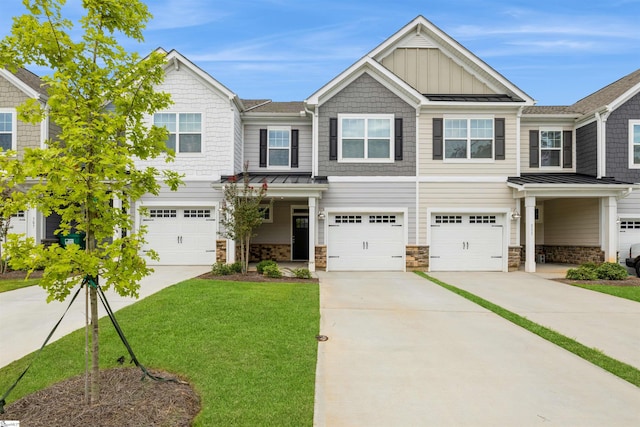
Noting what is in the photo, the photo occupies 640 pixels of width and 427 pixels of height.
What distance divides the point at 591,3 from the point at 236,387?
582 inches

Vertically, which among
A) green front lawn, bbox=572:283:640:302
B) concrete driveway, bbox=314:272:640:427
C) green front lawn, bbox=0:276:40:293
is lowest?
green front lawn, bbox=572:283:640:302

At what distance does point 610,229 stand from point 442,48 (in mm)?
8856

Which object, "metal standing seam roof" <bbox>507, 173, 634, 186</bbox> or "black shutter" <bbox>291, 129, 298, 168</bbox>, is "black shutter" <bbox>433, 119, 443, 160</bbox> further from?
"black shutter" <bbox>291, 129, 298, 168</bbox>

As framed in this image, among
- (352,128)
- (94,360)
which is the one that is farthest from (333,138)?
(94,360)

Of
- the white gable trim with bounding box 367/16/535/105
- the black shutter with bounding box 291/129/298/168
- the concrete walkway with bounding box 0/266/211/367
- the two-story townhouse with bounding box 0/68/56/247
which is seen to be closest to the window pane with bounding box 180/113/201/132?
the black shutter with bounding box 291/129/298/168

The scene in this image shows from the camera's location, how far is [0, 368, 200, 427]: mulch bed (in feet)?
11.6

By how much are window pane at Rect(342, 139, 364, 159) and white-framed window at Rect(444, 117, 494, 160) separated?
3025 millimetres

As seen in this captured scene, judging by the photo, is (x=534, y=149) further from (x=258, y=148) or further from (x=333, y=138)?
(x=258, y=148)

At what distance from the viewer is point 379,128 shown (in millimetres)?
14656

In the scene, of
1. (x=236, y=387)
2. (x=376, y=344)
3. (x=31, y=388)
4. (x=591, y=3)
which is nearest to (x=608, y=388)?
(x=376, y=344)

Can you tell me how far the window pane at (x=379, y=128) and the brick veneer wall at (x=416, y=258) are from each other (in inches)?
160

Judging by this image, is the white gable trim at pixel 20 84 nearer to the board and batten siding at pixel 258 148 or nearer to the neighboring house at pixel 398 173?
the neighboring house at pixel 398 173

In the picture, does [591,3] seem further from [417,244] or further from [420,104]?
[417,244]

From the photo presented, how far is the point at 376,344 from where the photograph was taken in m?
5.94
